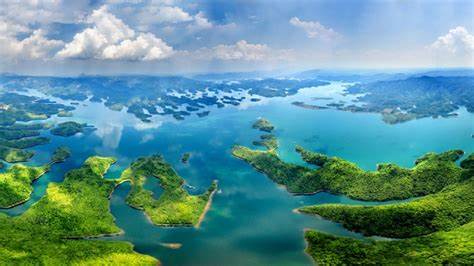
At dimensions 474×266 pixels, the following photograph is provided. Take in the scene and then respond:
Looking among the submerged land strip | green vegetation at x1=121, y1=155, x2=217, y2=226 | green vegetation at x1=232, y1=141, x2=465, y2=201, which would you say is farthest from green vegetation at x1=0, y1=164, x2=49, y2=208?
green vegetation at x1=232, y1=141, x2=465, y2=201

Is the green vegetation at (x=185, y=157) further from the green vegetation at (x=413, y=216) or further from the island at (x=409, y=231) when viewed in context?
the green vegetation at (x=413, y=216)

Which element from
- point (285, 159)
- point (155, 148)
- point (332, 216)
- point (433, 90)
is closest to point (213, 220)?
point (332, 216)

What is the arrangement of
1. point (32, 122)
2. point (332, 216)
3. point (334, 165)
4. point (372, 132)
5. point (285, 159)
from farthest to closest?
point (32, 122) < point (372, 132) < point (285, 159) < point (334, 165) < point (332, 216)

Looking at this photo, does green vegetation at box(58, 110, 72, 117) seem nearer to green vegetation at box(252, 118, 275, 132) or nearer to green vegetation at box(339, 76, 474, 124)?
green vegetation at box(252, 118, 275, 132)

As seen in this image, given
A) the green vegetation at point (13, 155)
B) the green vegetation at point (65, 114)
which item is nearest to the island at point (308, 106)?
the green vegetation at point (65, 114)

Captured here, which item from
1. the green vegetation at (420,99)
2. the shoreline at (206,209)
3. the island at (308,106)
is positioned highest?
the green vegetation at (420,99)

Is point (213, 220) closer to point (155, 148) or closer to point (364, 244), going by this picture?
point (364, 244)
